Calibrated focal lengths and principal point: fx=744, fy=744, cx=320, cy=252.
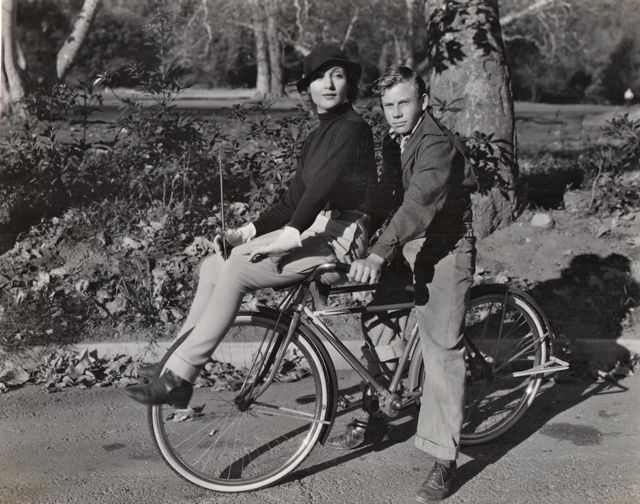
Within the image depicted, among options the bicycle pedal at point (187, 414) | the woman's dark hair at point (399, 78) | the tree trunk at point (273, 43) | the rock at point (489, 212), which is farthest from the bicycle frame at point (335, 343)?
the tree trunk at point (273, 43)

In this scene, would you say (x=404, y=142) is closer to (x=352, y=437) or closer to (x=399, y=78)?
(x=399, y=78)

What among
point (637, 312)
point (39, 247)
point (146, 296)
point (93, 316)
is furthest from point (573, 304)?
point (39, 247)

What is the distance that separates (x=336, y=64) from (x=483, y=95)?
371 cm

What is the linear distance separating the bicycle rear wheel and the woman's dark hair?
1.12 m

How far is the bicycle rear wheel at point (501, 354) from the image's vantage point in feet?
12.7

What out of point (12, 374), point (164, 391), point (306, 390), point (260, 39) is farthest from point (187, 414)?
point (260, 39)

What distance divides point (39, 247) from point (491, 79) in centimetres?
417

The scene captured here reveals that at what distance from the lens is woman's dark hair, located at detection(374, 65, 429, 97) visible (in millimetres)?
3277

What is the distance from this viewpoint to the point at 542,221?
265 inches

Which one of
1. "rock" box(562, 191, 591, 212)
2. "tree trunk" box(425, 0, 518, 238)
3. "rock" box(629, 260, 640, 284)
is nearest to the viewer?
"rock" box(629, 260, 640, 284)

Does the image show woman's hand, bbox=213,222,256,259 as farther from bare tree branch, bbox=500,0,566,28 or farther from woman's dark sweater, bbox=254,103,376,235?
bare tree branch, bbox=500,0,566,28

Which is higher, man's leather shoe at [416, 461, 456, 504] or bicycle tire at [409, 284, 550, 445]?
bicycle tire at [409, 284, 550, 445]

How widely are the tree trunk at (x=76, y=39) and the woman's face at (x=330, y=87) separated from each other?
4931mm

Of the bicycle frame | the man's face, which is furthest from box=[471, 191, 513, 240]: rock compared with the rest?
the man's face
